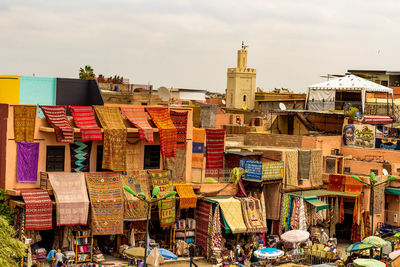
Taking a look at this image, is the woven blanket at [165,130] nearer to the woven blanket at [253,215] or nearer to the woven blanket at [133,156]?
the woven blanket at [133,156]

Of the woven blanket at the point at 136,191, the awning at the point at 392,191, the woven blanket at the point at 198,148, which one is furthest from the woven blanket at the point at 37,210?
the awning at the point at 392,191

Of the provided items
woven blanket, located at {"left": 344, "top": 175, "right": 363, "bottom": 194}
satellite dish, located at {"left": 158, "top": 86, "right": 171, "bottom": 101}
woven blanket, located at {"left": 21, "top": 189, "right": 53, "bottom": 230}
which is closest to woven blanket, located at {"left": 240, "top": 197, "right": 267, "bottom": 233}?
woven blanket, located at {"left": 344, "top": 175, "right": 363, "bottom": 194}

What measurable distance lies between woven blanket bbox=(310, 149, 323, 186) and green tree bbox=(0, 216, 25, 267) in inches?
631

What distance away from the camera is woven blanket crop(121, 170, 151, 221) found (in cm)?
2733

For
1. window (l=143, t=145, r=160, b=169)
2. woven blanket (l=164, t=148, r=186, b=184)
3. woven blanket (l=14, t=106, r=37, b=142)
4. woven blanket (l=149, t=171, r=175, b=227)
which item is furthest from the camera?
woven blanket (l=164, t=148, r=186, b=184)

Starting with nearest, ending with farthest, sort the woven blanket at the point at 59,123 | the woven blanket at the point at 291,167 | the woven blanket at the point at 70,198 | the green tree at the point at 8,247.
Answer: the green tree at the point at 8,247
the woven blanket at the point at 70,198
the woven blanket at the point at 59,123
the woven blanket at the point at 291,167

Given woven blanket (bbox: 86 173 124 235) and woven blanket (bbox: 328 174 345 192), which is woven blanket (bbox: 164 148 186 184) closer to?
woven blanket (bbox: 86 173 124 235)

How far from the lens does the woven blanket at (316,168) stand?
3375 cm

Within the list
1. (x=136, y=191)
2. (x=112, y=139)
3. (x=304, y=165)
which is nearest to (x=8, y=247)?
(x=112, y=139)

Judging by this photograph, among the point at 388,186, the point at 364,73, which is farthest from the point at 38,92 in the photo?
the point at 364,73

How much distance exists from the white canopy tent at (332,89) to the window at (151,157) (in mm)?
17179

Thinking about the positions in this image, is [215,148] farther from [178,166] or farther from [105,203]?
[105,203]

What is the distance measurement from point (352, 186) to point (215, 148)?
23.7 ft

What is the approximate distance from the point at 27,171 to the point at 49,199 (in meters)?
1.46
